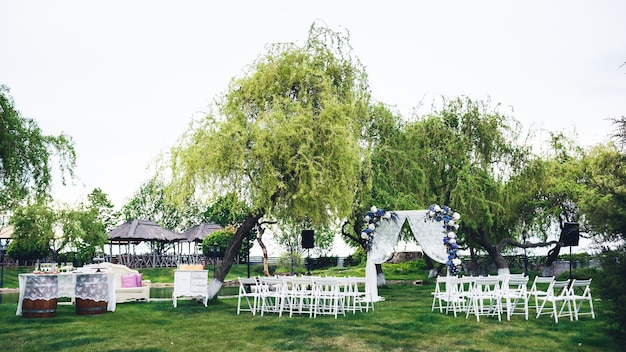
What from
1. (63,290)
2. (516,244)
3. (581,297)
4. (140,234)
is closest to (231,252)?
(63,290)

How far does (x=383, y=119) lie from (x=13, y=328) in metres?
12.9

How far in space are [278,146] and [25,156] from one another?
5249mm

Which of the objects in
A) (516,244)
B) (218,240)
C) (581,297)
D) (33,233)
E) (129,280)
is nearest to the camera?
(581,297)

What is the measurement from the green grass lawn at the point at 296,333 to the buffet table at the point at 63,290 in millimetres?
292

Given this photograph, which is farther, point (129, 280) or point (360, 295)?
point (129, 280)

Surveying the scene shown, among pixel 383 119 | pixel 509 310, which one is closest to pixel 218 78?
pixel 383 119

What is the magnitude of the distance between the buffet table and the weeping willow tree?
266 cm

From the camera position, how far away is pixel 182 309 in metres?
12.5

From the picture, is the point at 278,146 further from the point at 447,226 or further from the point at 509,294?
the point at 509,294

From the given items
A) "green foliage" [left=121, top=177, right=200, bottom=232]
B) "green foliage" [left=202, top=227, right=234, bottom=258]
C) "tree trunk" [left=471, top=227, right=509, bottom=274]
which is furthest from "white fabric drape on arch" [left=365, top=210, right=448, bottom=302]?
"green foliage" [left=121, top=177, right=200, bottom=232]

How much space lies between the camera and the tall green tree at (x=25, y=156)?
37.2ft

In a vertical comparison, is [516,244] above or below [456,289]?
above

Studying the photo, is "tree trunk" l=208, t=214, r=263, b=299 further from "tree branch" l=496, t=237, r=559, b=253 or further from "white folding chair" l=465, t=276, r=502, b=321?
"tree branch" l=496, t=237, r=559, b=253

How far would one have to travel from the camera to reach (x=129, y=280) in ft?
48.3
